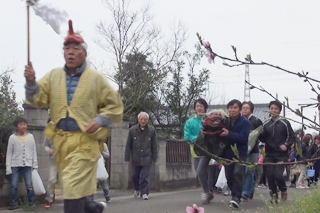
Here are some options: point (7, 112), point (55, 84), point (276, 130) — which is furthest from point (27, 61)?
point (7, 112)

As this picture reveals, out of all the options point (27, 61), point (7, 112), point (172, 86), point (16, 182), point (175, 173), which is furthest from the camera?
point (172, 86)

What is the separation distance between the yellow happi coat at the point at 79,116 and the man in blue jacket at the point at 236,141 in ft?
15.2

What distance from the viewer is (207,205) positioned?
10.9 m

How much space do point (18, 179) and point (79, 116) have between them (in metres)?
5.80

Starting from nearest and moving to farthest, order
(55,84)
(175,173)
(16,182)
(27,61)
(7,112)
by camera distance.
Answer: (27,61) → (55,84) → (16,182) → (7,112) → (175,173)

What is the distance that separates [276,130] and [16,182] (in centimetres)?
467


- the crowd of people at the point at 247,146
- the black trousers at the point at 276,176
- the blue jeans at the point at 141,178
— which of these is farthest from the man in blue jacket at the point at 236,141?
the blue jeans at the point at 141,178

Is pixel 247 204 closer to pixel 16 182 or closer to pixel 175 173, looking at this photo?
pixel 16 182

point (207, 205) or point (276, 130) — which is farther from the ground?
point (276, 130)

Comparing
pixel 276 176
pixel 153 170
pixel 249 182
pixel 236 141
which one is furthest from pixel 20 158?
pixel 153 170

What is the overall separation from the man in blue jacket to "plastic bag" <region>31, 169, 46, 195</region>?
3307 millimetres

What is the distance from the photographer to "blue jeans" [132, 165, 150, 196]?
13.1 meters

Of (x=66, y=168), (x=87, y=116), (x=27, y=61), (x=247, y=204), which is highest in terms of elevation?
(x=27, y=61)

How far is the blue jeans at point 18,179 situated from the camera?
10758mm
